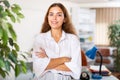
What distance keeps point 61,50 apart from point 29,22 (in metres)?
3.26

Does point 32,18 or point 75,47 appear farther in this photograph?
point 32,18

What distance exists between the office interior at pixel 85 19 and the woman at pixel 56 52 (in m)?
2.88

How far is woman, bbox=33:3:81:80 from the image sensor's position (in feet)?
6.54

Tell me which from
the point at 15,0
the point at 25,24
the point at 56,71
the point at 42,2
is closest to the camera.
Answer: the point at 56,71

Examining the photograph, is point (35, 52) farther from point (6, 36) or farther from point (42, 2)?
point (42, 2)

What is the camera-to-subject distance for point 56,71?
1983 mm

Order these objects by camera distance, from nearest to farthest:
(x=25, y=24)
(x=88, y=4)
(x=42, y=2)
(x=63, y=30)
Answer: (x=63, y=30)
(x=25, y=24)
(x=42, y=2)
(x=88, y=4)

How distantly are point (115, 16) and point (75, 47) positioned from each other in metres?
7.26

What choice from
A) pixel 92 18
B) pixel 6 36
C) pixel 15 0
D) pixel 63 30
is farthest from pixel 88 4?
pixel 6 36

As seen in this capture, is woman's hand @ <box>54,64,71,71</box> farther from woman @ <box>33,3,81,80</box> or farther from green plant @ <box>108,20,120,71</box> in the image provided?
green plant @ <box>108,20,120,71</box>

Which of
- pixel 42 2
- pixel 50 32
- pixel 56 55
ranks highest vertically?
pixel 42 2

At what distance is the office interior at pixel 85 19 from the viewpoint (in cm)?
511

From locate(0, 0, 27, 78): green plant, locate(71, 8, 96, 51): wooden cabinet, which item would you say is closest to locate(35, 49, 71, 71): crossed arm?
→ locate(0, 0, 27, 78): green plant

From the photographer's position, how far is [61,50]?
203 centimetres
